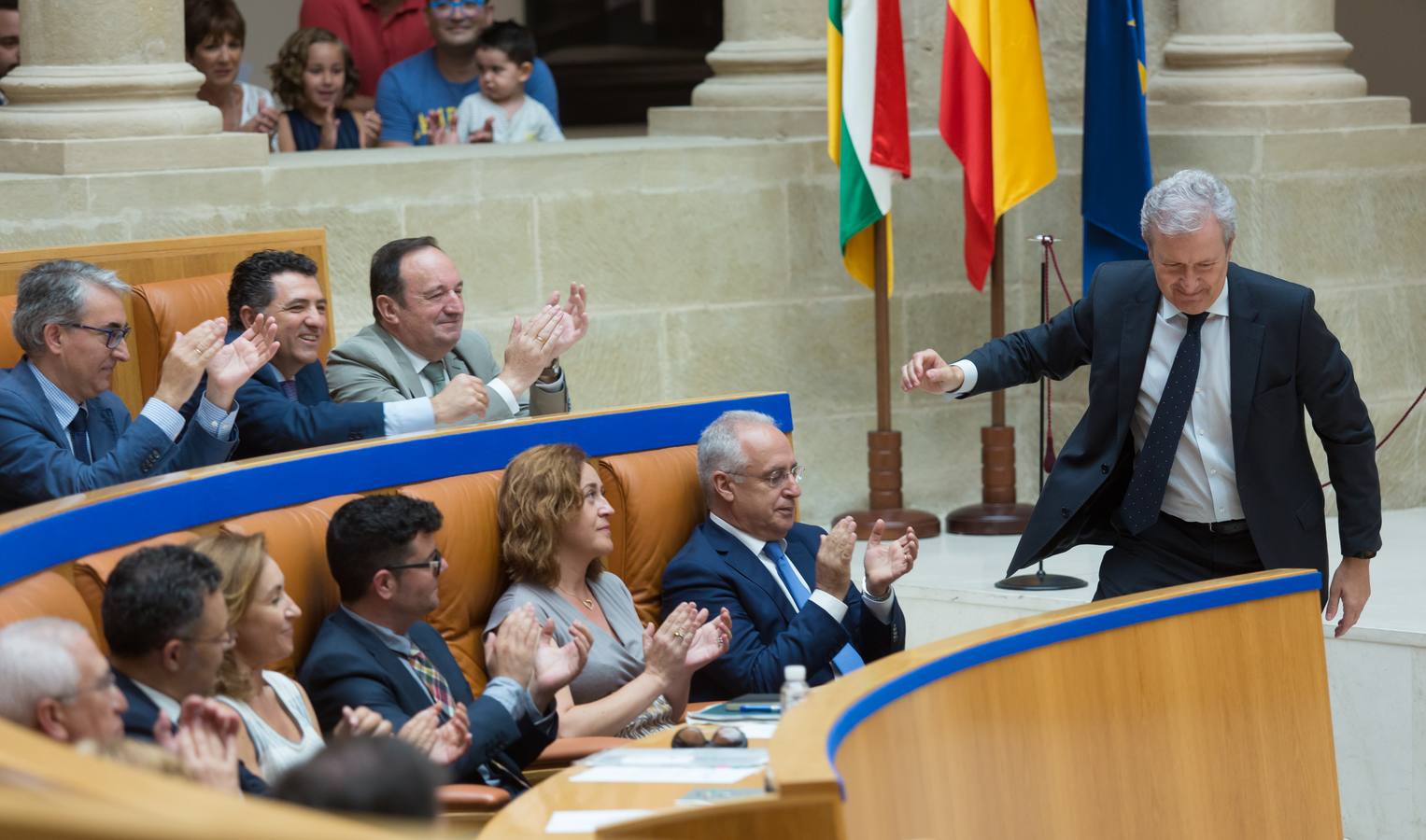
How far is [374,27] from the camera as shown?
25.1 feet

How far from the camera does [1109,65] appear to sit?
21.8 ft

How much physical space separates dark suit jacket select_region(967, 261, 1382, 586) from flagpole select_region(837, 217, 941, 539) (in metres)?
2.43

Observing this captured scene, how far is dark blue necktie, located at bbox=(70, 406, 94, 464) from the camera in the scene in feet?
13.7

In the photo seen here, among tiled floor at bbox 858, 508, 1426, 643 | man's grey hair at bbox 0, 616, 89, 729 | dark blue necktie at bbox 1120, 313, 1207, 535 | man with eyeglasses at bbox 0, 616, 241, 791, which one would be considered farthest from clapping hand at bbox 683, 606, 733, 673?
tiled floor at bbox 858, 508, 1426, 643

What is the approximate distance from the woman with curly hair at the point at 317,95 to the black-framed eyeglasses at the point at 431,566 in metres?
3.57

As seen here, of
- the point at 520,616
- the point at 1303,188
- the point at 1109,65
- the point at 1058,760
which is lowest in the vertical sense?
the point at 1058,760

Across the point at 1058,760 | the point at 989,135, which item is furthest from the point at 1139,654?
the point at 989,135

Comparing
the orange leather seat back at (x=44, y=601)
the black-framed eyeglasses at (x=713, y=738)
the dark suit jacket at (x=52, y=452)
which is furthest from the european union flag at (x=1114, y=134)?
the orange leather seat back at (x=44, y=601)

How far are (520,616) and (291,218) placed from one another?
8.72 ft

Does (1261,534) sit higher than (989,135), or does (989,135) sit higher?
(989,135)

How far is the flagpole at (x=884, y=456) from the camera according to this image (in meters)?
6.73

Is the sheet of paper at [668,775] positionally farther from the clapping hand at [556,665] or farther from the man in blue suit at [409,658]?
the clapping hand at [556,665]

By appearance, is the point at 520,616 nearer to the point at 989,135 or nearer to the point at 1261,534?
the point at 1261,534

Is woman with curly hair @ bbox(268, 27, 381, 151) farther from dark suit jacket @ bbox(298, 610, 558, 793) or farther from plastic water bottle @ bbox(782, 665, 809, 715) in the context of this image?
plastic water bottle @ bbox(782, 665, 809, 715)
